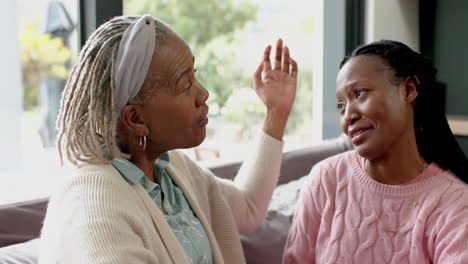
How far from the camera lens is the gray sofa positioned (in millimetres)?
1345

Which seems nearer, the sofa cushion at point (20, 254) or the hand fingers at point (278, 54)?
the sofa cushion at point (20, 254)

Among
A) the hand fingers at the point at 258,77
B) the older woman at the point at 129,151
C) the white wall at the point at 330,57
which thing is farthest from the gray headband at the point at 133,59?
the white wall at the point at 330,57

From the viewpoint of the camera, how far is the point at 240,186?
4.99ft

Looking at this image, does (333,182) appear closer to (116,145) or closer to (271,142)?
(271,142)

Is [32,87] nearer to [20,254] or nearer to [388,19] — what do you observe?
[388,19]

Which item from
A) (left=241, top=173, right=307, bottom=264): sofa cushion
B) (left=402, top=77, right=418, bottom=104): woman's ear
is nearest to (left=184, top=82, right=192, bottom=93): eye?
(left=402, top=77, right=418, bottom=104): woman's ear

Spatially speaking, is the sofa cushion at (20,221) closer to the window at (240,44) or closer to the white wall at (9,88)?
the white wall at (9,88)

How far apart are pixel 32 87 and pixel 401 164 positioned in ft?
21.5

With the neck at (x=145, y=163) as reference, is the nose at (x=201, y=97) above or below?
above

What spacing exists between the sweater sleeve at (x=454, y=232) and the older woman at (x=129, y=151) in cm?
46

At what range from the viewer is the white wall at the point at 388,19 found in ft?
10.2

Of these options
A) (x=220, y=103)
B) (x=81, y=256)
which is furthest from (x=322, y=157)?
(x=220, y=103)

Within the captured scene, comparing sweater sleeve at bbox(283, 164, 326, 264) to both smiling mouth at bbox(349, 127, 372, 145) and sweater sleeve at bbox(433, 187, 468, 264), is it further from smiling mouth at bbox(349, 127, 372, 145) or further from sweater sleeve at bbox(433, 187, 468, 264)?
sweater sleeve at bbox(433, 187, 468, 264)

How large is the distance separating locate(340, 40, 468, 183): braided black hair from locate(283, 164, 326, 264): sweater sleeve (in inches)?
9.6
